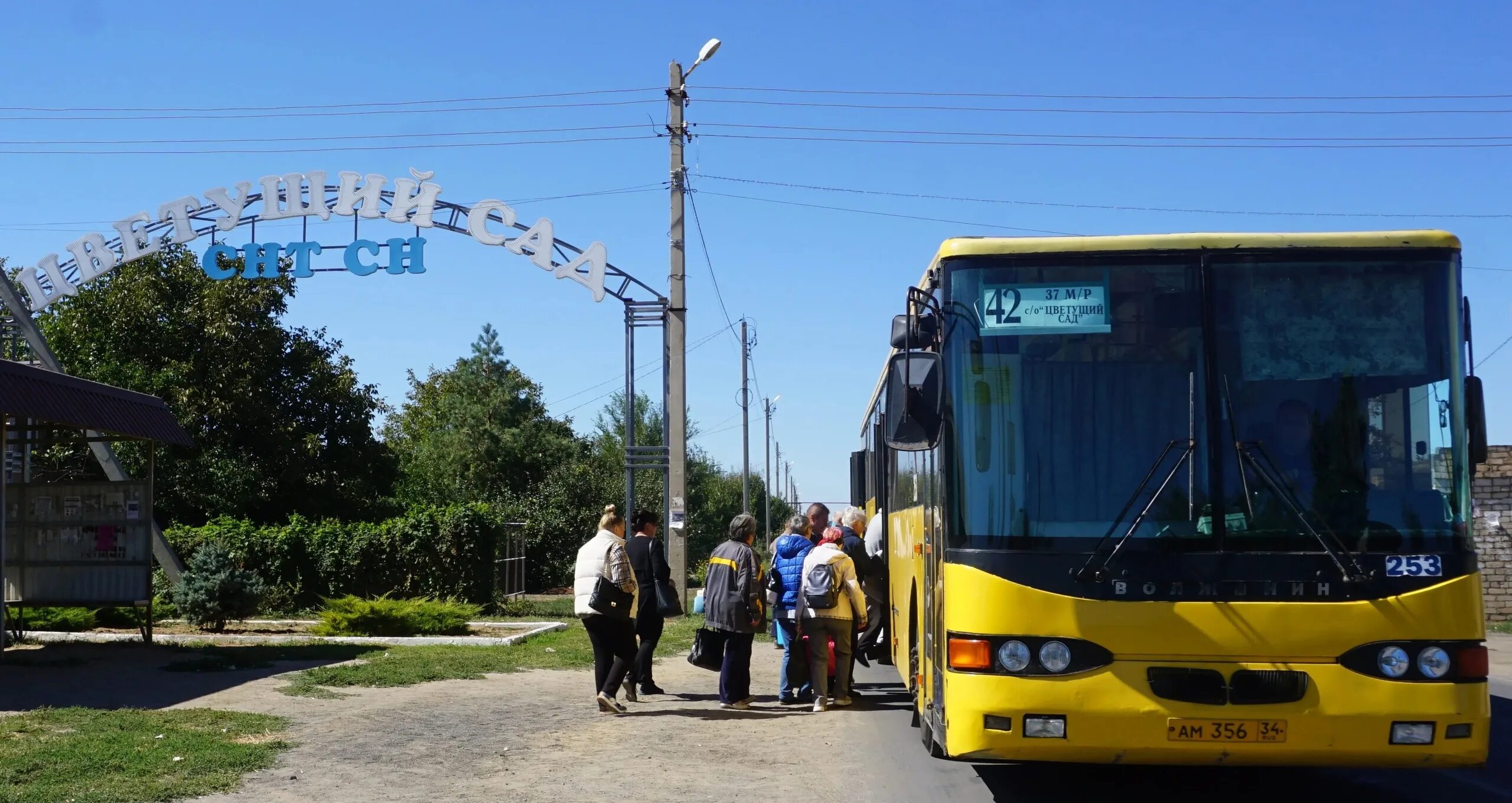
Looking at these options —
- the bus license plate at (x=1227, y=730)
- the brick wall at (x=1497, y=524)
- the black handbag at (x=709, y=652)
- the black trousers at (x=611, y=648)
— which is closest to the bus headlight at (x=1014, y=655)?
the bus license plate at (x=1227, y=730)

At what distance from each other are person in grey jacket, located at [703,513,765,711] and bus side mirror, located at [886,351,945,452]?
517cm

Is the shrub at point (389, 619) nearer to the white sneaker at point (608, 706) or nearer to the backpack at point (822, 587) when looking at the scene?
the white sneaker at point (608, 706)

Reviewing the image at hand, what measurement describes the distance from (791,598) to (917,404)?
590cm

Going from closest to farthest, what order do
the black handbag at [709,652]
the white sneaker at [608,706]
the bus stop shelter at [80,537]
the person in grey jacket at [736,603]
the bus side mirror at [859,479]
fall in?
1. the white sneaker at [608,706]
2. the person in grey jacket at [736,603]
3. the black handbag at [709,652]
4. the bus stop shelter at [80,537]
5. the bus side mirror at [859,479]

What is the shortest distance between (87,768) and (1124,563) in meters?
6.28

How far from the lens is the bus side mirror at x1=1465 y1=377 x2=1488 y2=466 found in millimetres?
6836

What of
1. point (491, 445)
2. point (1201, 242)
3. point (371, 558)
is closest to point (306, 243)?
point (371, 558)

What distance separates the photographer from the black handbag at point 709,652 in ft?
41.8

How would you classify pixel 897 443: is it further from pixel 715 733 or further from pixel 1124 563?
pixel 715 733

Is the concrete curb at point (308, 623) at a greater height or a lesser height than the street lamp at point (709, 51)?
lesser

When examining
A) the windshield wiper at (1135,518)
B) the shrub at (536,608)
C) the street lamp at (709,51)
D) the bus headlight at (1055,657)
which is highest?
the street lamp at (709,51)

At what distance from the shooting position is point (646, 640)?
1298 cm

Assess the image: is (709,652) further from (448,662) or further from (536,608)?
(536,608)

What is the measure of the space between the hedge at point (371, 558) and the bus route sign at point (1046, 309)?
17.6 metres
